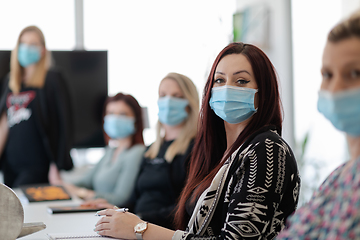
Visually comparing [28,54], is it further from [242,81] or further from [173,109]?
[242,81]

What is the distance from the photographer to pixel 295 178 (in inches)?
47.3

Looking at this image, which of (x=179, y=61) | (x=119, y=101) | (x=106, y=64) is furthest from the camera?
(x=179, y=61)

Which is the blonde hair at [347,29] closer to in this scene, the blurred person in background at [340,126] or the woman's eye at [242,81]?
the blurred person in background at [340,126]

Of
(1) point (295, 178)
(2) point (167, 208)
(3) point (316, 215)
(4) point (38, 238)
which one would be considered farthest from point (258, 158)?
(2) point (167, 208)

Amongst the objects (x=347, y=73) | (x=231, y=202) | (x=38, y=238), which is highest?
(x=347, y=73)

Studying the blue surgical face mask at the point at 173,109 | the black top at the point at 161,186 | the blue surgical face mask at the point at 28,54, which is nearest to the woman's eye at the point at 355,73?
the black top at the point at 161,186

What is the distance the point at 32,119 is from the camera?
3.06m

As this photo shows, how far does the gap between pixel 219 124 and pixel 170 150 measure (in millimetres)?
737

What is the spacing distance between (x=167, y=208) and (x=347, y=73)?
1.46 m

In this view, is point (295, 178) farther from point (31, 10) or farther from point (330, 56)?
point (31, 10)

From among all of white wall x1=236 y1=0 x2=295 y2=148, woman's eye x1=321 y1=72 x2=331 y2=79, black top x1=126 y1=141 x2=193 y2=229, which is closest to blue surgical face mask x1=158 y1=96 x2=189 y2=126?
black top x1=126 y1=141 x2=193 y2=229

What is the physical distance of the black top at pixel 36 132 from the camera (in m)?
3.03

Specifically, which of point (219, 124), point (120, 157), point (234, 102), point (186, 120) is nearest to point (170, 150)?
point (186, 120)

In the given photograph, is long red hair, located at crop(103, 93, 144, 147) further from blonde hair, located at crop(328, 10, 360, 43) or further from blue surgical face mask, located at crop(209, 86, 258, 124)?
blonde hair, located at crop(328, 10, 360, 43)
